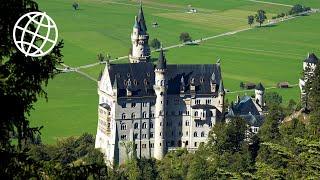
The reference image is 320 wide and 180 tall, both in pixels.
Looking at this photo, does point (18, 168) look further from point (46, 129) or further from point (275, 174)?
point (46, 129)

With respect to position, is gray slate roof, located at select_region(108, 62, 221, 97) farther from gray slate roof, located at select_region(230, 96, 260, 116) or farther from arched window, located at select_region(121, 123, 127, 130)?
gray slate roof, located at select_region(230, 96, 260, 116)

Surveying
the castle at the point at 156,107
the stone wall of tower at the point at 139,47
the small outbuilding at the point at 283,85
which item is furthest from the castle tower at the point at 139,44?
the small outbuilding at the point at 283,85

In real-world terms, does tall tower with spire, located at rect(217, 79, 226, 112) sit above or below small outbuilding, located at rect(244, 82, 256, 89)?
above

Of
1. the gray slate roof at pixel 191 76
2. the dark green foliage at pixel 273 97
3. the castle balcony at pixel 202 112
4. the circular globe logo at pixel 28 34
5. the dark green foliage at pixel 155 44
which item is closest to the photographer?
the circular globe logo at pixel 28 34

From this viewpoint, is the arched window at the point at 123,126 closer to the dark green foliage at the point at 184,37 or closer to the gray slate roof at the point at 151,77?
the gray slate roof at the point at 151,77

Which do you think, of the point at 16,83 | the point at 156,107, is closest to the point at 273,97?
the point at 156,107

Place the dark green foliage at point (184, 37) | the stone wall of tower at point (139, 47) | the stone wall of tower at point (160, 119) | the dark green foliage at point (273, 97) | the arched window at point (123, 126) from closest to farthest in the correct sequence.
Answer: the stone wall of tower at point (160, 119) < the arched window at point (123, 126) < the stone wall of tower at point (139, 47) < the dark green foliage at point (273, 97) < the dark green foliage at point (184, 37)

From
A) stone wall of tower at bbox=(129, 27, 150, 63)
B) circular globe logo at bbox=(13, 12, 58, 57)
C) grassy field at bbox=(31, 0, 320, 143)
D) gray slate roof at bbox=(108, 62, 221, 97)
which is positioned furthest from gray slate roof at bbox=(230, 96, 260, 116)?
circular globe logo at bbox=(13, 12, 58, 57)

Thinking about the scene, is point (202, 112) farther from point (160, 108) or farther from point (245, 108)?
point (245, 108)

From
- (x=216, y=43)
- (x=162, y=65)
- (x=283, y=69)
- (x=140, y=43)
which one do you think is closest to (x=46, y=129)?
(x=140, y=43)
